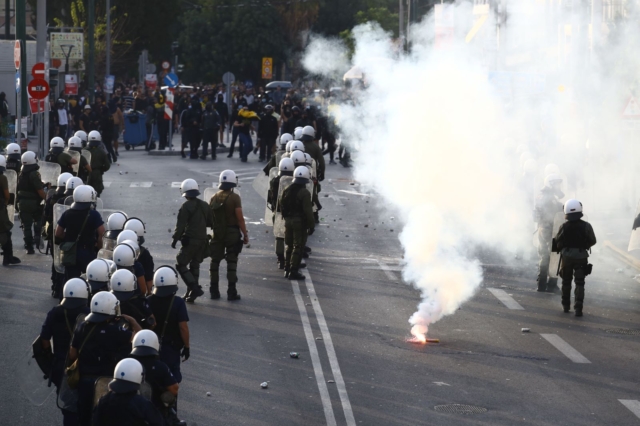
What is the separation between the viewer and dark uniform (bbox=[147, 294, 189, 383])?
9953mm

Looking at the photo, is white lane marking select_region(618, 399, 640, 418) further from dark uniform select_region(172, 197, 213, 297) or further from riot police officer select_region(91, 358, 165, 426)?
dark uniform select_region(172, 197, 213, 297)

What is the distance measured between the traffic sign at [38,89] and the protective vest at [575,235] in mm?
15612

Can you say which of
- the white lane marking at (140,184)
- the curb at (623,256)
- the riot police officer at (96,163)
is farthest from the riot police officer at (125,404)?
the white lane marking at (140,184)

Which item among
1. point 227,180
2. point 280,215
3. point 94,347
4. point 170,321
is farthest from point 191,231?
point 94,347

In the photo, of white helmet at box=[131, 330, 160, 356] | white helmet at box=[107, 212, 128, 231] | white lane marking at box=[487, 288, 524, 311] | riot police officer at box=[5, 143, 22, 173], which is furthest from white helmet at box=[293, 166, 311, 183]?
white helmet at box=[131, 330, 160, 356]

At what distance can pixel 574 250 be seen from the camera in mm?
15586

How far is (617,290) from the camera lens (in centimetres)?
1775

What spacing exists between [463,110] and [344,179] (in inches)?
421

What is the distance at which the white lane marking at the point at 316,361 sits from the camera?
10.5m

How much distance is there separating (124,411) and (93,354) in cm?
145

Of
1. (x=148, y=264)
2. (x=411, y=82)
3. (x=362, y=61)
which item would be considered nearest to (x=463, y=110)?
(x=411, y=82)

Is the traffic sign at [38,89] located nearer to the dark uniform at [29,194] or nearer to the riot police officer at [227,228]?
the dark uniform at [29,194]

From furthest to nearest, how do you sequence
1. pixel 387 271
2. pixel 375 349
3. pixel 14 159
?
pixel 14 159 → pixel 387 271 → pixel 375 349

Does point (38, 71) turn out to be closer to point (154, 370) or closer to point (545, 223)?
point (545, 223)
